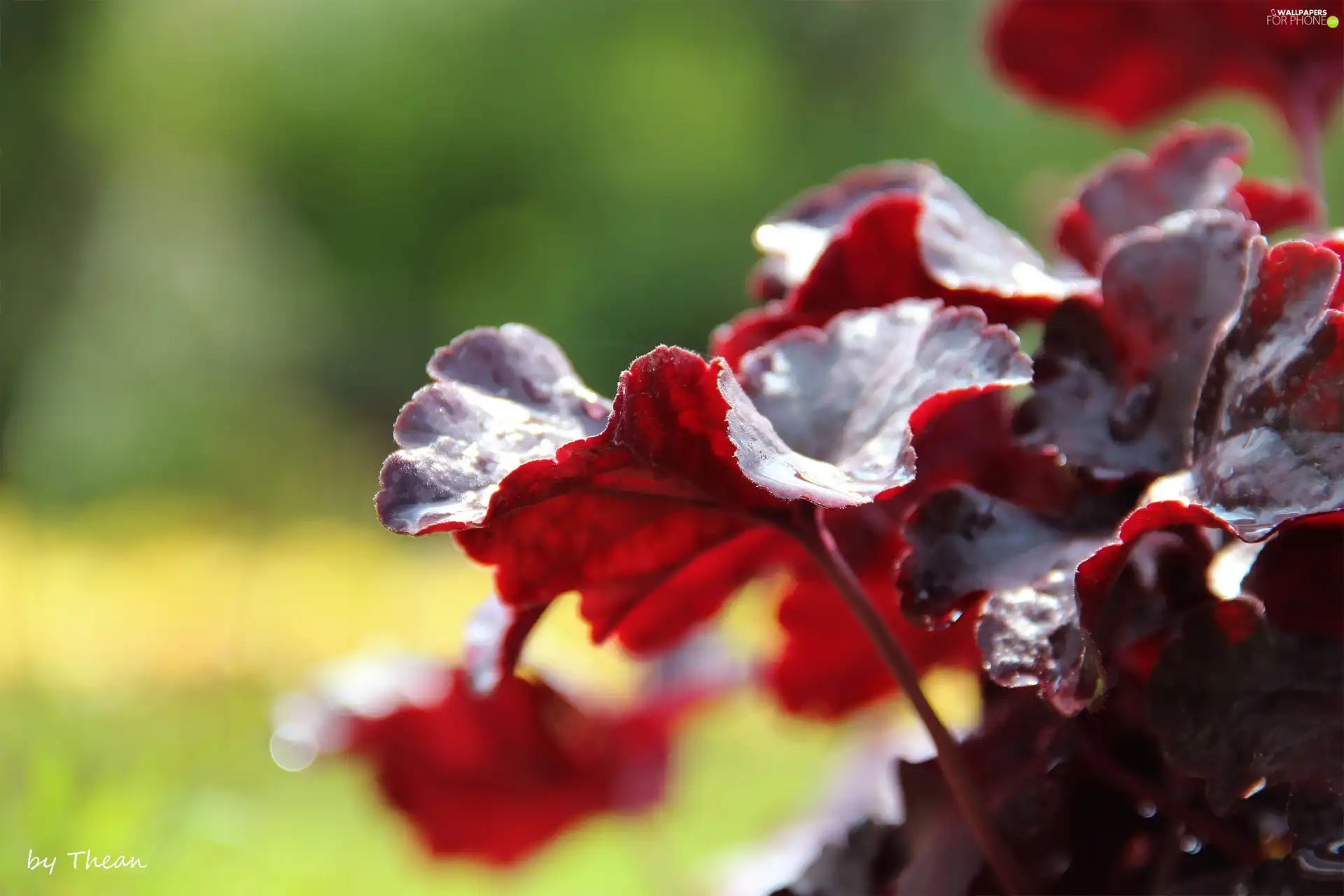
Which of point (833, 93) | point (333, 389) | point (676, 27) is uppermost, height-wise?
point (676, 27)

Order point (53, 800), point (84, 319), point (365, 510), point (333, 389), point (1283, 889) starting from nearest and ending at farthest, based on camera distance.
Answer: point (1283, 889) < point (53, 800) < point (365, 510) < point (84, 319) < point (333, 389)

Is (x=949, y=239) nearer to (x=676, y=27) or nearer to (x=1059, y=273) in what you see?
(x=1059, y=273)

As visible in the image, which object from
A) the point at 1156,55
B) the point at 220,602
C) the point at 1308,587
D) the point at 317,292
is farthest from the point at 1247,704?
the point at 317,292

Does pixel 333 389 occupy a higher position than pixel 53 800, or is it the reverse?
pixel 53 800

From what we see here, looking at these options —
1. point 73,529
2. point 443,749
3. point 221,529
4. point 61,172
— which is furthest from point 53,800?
point 61,172

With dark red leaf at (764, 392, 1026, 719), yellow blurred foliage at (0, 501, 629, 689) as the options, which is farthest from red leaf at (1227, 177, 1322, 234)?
yellow blurred foliage at (0, 501, 629, 689)

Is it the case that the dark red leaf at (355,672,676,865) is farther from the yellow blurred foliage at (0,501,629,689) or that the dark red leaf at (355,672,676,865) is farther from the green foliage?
the green foliage

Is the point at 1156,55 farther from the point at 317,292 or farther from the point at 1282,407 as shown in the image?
the point at 317,292

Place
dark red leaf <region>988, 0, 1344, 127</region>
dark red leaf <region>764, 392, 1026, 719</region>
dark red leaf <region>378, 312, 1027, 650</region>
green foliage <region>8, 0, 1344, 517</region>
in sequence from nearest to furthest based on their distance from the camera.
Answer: dark red leaf <region>378, 312, 1027, 650</region> → dark red leaf <region>764, 392, 1026, 719</region> → dark red leaf <region>988, 0, 1344, 127</region> → green foliage <region>8, 0, 1344, 517</region>

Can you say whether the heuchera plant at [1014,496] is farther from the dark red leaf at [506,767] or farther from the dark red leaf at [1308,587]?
the dark red leaf at [506,767]
